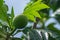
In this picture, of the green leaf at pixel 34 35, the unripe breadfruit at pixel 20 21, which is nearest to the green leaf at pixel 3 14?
the unripe breadfruit at pixel 20 21

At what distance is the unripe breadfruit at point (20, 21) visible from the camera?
51.6 inches

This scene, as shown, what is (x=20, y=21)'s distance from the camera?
1315 mm

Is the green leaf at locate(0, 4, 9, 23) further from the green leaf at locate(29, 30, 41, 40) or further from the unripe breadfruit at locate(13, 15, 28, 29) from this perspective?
the green leaf at locate(29, 30, 41, 40)

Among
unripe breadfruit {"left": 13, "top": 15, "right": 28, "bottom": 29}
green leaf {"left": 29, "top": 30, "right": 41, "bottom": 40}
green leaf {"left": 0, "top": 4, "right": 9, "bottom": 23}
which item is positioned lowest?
green leaf {"left": 29, "top": 30, "right": 41, "bottom": 40}

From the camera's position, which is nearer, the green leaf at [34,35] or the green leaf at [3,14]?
the green leaf at [34,35]

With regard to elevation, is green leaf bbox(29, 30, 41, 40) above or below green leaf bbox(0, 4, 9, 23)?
below

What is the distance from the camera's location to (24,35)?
135cm

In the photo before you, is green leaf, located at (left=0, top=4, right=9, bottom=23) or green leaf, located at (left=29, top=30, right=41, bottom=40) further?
green leaf, located at (left=0, top=4, right=9, bottom=23)

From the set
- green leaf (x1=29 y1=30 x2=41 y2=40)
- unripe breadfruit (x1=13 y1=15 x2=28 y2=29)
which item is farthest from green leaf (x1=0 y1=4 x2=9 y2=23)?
green leaf (x1=29 y1=30 x2=41 y2=40)

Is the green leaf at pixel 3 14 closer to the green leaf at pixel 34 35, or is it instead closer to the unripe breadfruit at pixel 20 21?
the unripe breadfruit at pixel 20 21

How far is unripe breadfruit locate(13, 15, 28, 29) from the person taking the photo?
1.31m

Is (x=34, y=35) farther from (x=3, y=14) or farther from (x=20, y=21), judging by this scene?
(x=3, y=14)

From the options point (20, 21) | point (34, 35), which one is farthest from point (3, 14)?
point (34, 35)

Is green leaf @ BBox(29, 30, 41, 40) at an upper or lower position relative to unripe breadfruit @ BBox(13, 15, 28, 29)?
lower
